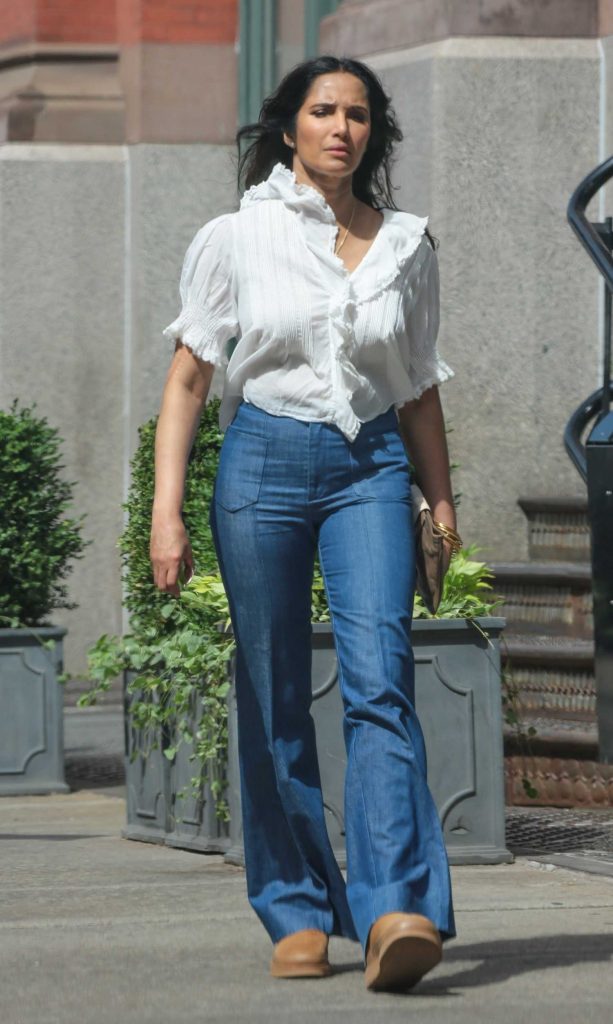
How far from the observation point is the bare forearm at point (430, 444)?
15.7ft

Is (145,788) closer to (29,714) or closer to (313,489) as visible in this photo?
(29,714)

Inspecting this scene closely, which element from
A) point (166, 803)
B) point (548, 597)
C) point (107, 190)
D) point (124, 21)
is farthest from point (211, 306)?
point (124, 21)

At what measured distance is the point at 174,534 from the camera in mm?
4590

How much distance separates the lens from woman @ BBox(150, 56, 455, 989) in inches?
176

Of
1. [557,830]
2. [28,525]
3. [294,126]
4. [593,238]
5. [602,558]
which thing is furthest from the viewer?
[28,525]

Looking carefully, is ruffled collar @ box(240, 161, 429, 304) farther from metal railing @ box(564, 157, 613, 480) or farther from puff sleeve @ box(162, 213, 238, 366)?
metal railing @ box(564, 157, 613, 480)

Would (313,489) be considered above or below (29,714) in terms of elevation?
above

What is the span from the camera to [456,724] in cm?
654

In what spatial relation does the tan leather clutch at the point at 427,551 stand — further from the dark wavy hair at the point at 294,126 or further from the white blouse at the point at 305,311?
the dark wavy hair at the point at 294,126

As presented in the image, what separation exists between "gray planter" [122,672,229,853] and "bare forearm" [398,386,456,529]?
7.24 feet

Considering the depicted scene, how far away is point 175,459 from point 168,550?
20cm

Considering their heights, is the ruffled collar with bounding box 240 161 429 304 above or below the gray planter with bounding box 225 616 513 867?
above

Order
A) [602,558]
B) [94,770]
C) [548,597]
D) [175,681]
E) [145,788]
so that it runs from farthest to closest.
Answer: [94,770]
[548,597]
[145,788]
[175,681]
[602,558]

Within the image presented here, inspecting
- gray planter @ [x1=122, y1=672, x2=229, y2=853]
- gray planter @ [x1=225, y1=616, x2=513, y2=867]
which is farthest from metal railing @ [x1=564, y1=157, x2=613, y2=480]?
gray planter @ [x1=122, y1=672, x2=229, y2=853]
